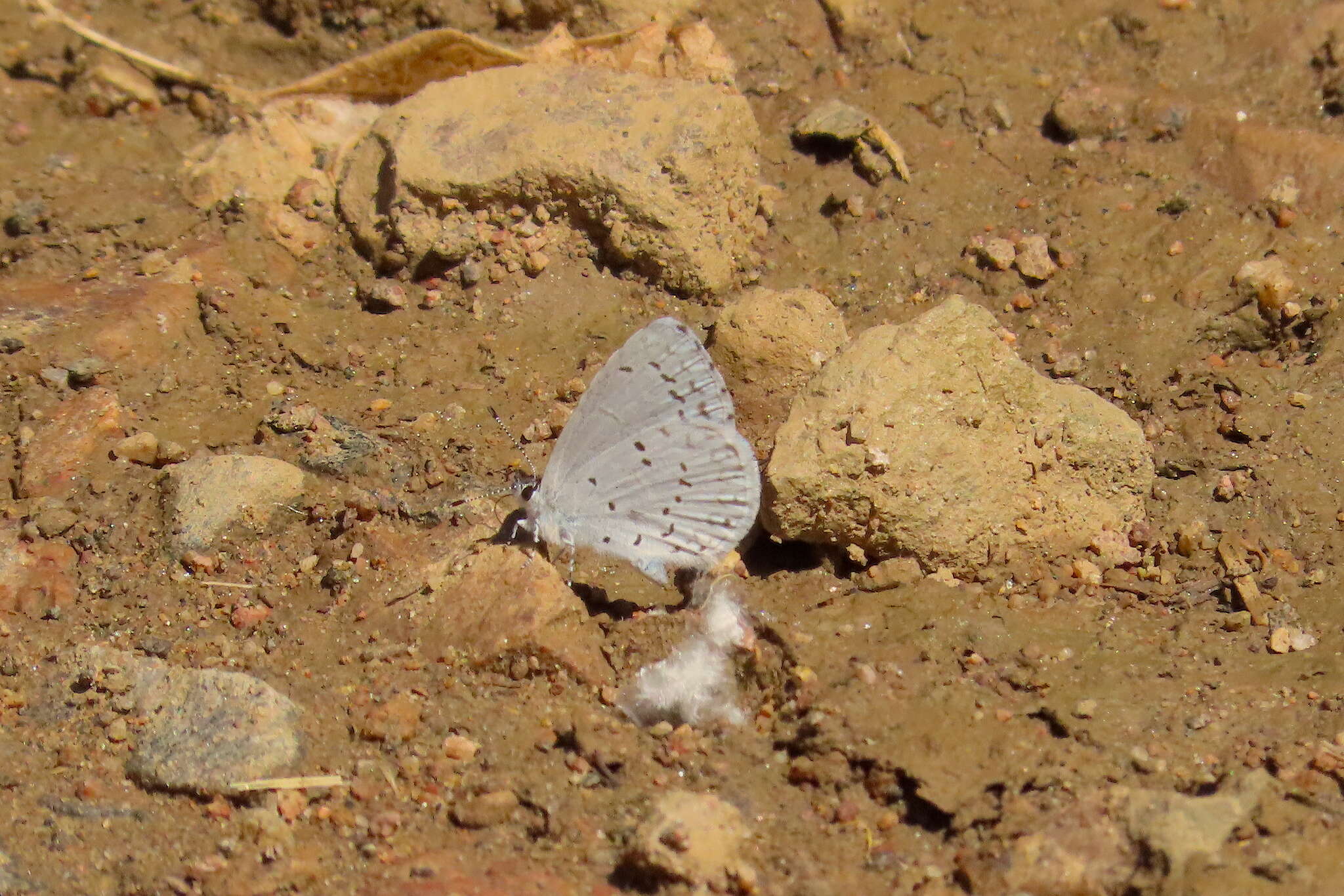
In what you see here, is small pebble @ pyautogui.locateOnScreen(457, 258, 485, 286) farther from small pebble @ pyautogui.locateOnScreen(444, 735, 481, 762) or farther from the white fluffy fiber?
small pebble @ pyautogui.locateOnScreen(444, 735, 481, 762)

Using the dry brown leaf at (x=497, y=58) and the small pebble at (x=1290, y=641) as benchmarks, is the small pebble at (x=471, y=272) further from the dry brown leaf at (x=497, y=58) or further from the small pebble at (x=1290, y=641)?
the small pebble at (x=1290, y=641)

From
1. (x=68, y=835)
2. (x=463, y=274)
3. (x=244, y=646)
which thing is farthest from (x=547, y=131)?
(x=68, y=835)

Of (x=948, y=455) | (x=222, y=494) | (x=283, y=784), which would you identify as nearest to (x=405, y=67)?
(x=222, y=494)

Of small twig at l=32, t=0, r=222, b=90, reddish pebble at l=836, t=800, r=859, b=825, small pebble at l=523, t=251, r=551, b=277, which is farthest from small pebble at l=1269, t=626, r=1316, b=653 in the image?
small twig at l=32, t=0, r=222, b=90

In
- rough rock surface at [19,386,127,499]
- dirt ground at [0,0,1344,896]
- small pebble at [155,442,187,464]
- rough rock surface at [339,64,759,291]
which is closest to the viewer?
dirt ground at [0,0,1344,896]

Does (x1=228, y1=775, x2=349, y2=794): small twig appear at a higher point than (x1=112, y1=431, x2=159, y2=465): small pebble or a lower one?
higher

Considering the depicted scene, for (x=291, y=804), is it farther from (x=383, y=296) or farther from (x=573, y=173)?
(x=573, y=173)

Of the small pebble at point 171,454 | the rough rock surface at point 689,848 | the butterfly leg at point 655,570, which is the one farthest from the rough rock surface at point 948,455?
the small pebble at point 171,454

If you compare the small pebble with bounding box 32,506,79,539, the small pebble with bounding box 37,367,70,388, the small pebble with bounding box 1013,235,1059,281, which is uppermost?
the small pebble with bounding box 1013,235,1059,281

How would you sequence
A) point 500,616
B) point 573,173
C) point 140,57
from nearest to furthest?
point 500,616, point 573,173, point 140,57
